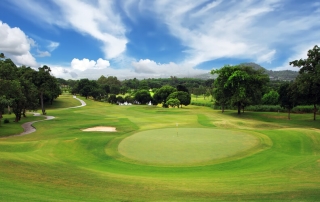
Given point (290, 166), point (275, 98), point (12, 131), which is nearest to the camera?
point (290, 166)

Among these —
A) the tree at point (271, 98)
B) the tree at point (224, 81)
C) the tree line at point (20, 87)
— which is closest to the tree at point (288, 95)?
the tree at point (224, 81)

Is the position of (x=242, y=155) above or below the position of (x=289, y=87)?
below

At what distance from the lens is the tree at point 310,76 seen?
37812 mm

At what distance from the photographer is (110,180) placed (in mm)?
10922

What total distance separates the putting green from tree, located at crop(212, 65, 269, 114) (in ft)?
89.2

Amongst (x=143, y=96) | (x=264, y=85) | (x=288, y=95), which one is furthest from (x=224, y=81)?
(x=143, y=96)

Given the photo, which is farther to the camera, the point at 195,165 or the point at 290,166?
the point at 195,165

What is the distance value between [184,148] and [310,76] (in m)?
31.4

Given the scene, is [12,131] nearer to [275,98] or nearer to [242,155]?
[242,155]

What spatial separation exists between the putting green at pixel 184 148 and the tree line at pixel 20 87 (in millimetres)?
19949

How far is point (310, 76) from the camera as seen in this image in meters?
38.3

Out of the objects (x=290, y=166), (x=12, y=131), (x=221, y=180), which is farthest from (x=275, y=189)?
(x=12, y=131)

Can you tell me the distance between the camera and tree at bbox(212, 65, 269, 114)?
4934 centimetres

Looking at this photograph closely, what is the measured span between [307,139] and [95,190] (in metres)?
21.0
